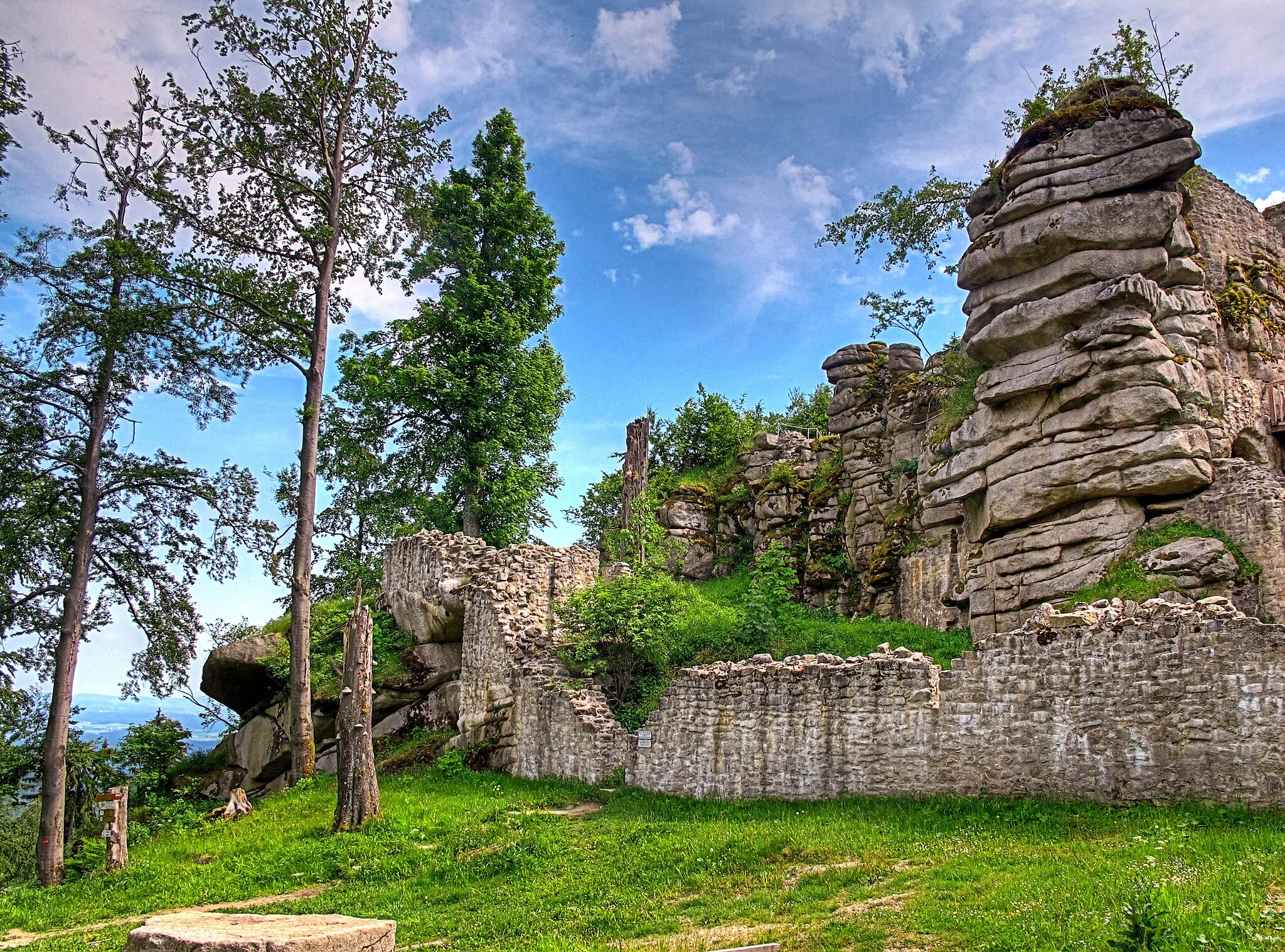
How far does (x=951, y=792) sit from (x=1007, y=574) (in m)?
7.55

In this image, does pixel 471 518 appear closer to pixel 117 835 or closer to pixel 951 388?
pixel 117 835

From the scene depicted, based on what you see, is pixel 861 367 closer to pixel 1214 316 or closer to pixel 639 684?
pixel 1214 316

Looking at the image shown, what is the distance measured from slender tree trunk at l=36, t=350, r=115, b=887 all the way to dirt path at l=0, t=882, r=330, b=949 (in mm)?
4053

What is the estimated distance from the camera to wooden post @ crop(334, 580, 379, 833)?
48.6ft

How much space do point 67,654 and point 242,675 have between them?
7.43 m

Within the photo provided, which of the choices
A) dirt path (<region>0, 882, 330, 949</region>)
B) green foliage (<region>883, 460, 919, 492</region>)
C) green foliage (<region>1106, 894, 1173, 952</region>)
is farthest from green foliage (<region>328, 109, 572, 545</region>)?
green foliage (<region>1106, 894, 1173, 952</region>)

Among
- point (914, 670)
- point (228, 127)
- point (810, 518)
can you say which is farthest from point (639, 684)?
point (228, 127)

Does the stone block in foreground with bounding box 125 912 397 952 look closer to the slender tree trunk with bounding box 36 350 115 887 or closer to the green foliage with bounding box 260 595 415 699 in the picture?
the slender tree trunk with bounding box 36 350 115 887

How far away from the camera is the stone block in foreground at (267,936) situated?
7414mm

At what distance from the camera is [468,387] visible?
87.0ft

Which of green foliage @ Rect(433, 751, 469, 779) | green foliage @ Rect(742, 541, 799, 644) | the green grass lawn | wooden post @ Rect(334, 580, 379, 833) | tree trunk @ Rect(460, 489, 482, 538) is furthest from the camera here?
tree trunk @ Rect(460, 489, 482, 538)

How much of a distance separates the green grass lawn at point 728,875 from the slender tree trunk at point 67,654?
1.52 m

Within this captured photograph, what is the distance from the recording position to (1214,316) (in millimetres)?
19703

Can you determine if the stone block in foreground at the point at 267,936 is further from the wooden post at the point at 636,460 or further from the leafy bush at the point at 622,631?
the wooden post at the point at 636,460
